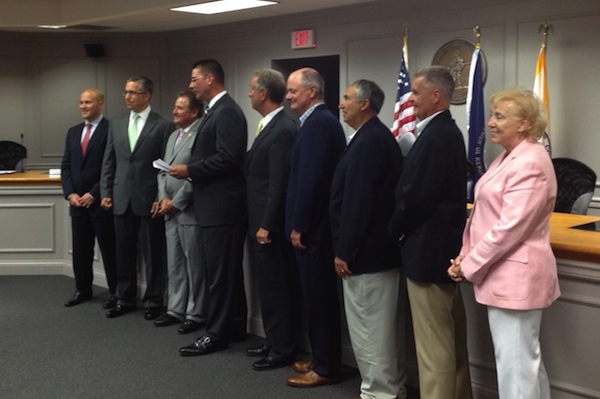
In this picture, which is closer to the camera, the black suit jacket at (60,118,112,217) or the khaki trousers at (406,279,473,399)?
the khaki trousers at (406,279,473,399)

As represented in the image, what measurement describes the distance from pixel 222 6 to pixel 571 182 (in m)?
4.25

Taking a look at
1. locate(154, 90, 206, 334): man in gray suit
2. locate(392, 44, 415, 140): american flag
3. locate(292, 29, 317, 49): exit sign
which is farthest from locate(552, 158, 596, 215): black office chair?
locate(292, 29, 317, 49): exit sign

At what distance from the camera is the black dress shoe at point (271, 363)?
4.04 meters

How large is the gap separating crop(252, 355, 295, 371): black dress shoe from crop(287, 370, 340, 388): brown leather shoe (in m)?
0.25

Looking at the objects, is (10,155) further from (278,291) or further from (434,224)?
(434,224)

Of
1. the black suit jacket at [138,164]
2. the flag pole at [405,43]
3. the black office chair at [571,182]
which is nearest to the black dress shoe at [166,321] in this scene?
the black suit jacket at [138,164]

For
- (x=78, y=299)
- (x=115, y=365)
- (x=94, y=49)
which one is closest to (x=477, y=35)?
(x=78, y=299)

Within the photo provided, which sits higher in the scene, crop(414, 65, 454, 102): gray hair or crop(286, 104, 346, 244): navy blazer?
crop(414, 65, 454, 102): gray hair

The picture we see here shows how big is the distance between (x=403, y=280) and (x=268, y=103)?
1.29m

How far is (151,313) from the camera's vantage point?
16.6 feet

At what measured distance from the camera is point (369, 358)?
3408 millimetres

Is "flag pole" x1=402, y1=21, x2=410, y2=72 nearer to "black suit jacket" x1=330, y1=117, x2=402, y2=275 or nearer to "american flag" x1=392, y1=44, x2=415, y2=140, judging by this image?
"american flag" x1=392, y1=44, x2=415, y2=140

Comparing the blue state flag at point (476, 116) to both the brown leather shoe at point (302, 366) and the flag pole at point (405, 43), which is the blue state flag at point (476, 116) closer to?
the flag pole at point (405, 43)

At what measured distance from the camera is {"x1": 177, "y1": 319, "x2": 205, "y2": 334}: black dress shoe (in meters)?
4.69
